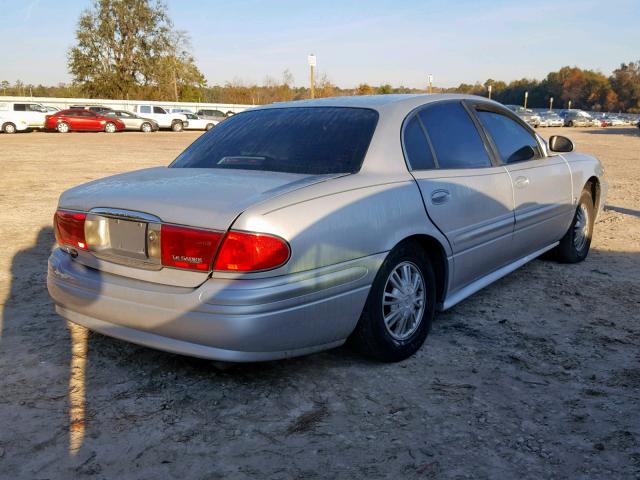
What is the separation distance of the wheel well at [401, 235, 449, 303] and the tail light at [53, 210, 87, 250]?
1790 mm

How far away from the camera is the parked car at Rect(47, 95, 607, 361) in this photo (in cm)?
258

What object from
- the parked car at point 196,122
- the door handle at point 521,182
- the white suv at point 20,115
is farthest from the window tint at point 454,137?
the parked car at point 196,122

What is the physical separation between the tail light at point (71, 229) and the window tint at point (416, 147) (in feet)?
5.87

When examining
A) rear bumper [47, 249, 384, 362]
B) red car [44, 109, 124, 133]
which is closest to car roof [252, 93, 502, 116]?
rear bumper [47, 249, 384, 362]

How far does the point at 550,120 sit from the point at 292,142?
57.5 m

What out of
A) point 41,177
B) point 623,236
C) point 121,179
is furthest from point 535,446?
point 41,177

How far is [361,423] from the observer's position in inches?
102

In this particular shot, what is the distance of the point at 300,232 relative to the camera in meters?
2.62

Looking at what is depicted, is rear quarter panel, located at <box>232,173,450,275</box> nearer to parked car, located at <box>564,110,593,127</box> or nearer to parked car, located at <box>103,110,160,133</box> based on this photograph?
parked car, located at <box>103,110,160,133</box>

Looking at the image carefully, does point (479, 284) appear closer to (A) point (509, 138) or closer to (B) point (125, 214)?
(A) point (509, 138)

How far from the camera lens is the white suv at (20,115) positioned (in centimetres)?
2950

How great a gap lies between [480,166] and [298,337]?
6.28ft

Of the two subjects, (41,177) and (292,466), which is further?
(41,177)

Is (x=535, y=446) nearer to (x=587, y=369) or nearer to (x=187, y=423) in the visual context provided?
(x=587, y=369)
